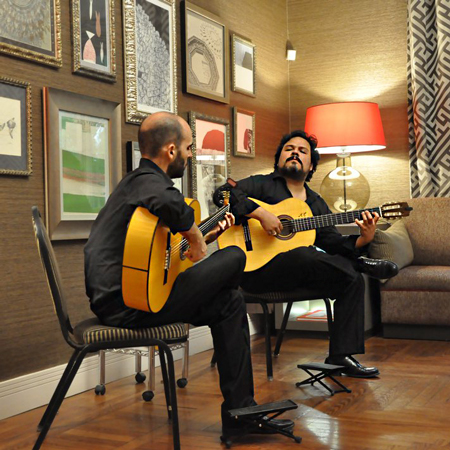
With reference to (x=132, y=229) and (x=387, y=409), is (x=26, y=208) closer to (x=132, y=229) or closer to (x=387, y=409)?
(x=132, y=229)

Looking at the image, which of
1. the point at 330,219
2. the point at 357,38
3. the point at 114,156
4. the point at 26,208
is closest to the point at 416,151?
the point at 357,38

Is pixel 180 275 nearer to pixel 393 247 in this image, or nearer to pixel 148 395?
pixel 148 395

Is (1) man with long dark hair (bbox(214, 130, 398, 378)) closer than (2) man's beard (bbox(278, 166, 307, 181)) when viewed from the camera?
Yes

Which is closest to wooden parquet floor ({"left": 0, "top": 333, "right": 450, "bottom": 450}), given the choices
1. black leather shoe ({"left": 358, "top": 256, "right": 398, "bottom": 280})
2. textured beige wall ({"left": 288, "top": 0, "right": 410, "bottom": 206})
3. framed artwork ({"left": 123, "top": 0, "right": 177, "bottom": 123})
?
black leather shoe ({"left": 358, "top": 256, "right": 398, "bottom": 280})

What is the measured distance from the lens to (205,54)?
4.06m

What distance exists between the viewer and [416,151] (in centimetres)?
482

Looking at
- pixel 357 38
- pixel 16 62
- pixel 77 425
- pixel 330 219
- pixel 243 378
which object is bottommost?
pixel 77 425

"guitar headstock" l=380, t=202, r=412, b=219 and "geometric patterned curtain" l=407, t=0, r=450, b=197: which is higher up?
"geometric patterned curtain" l=407, t=0, r=450, b=197

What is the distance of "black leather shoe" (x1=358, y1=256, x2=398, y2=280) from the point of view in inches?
132

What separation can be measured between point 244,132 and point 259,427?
2507 mm

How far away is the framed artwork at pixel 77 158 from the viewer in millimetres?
2912

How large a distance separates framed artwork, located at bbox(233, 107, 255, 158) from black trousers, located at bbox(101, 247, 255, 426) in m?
2.14

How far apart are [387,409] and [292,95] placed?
123 inches

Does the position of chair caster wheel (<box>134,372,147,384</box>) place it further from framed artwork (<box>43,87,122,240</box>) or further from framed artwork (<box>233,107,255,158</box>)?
framed artwork (<box>233,107,255,158</box>)
